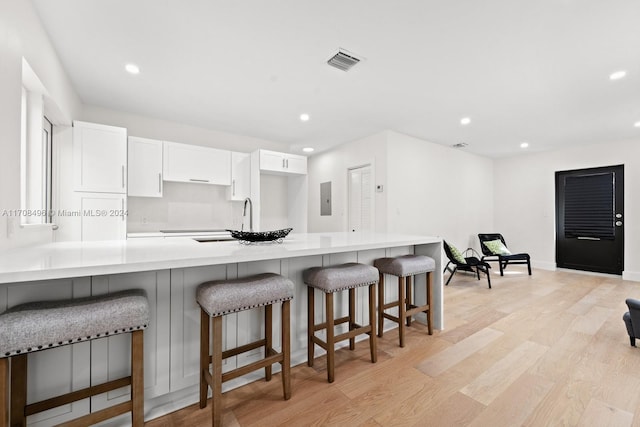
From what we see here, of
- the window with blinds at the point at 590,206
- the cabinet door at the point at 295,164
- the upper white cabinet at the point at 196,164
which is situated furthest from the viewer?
the window with blinds at the point at 590,206

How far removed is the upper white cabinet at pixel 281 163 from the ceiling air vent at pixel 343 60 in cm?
207

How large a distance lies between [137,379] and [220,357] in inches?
13.6

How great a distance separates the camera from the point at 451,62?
8.36 feet

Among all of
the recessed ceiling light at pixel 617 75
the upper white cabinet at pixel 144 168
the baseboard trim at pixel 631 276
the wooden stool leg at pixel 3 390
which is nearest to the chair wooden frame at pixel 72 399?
the wooden stool leg at pixel 3 390

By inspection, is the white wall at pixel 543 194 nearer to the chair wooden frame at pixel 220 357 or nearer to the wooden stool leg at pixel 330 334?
the wooden stool leg at pixel 330 334

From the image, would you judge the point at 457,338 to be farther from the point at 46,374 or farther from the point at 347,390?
the point at 46,374

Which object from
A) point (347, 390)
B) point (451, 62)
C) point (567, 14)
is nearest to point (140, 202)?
point (347, 390)

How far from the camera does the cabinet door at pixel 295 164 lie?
4.63 metres

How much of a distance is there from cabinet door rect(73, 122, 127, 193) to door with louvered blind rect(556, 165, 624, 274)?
760 centimetres

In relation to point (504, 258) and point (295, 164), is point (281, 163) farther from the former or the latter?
point (504, 258)

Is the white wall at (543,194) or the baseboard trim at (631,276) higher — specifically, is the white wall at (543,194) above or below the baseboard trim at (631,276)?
above

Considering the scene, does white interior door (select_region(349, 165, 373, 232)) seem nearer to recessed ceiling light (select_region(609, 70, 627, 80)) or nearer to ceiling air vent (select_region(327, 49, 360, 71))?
ceiling air vent (select_region(327, 49, 360, 71))

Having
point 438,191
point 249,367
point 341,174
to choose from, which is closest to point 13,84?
point 249,367

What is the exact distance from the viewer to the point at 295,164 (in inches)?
185
